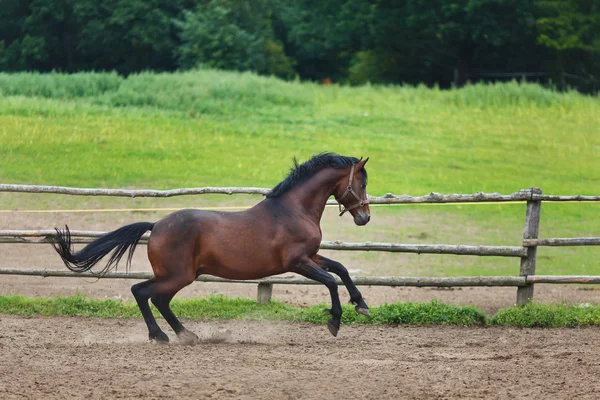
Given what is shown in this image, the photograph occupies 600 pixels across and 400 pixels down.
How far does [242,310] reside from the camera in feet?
35.2

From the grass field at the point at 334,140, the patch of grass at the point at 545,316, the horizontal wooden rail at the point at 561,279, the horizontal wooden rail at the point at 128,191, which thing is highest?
the grass field at the point at 334,140

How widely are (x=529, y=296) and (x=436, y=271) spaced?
10.8 ft

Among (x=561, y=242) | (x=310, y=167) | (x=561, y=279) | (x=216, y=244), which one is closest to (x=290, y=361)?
(x=216, y=244)

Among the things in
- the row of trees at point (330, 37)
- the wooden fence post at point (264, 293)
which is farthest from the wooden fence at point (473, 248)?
the row of trees at point (330, 37)

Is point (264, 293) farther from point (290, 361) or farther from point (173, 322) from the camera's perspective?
point (290, 361)

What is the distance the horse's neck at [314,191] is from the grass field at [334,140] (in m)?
5.59

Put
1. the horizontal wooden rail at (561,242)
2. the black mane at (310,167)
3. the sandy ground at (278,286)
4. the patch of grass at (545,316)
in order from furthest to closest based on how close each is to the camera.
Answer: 1. the sandy ground at (278,286)
2. the horizontal wooden rail at (561,242)
3. the patch of grass at (545,316)
4. the black mane at (310,167)

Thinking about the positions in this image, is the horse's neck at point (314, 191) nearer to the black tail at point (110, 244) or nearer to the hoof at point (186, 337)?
the black tail at point (110, 244)

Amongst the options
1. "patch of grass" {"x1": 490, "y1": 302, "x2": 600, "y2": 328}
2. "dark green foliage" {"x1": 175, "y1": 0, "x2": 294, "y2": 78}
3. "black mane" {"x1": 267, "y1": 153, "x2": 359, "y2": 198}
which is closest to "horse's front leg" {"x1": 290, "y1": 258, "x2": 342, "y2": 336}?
"black mane" {"x1": 267, "y1": 153, "x2": 359, "y2": 198}

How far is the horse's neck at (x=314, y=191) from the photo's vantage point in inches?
355

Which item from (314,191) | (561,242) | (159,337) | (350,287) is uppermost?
(314,191)

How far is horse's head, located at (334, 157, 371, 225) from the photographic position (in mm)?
8992

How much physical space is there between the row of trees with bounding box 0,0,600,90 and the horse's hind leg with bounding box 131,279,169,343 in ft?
101

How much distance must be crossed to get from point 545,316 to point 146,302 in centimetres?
447
